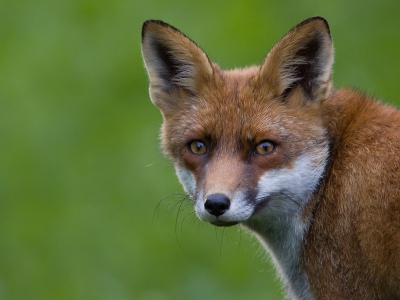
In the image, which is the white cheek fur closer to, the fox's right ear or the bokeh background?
the fox's right ear

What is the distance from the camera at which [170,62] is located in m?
10.6

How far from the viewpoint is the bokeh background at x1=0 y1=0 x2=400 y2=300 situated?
1521 cm

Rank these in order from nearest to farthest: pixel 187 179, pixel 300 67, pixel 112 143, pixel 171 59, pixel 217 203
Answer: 1. pixel 217 203
2. pixel 187 179
3. pixel 300 67
4. pixel 171 59
5. pixel 112 143

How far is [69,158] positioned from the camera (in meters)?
17.5

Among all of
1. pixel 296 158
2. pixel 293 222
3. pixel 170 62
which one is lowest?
pixel 293 222

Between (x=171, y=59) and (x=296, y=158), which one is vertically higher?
(x=171, y=59)

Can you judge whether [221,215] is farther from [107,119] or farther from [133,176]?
[107,119]

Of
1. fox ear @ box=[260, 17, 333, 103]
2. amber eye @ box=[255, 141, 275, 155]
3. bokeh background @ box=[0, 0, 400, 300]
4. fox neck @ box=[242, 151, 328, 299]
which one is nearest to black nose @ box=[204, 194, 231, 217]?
fox neck @ box=[242, 151, 328, 299]

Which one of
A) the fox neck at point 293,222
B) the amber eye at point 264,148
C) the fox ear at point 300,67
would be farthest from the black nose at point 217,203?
the fox ear at point 300,67

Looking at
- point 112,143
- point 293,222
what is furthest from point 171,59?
point 112,143

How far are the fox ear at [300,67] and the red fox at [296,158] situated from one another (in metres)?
0.01

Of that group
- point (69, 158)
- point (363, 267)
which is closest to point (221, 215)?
point (363, 267)

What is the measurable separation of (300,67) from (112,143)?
8.07 metres

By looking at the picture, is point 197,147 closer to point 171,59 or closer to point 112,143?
point 171,59
